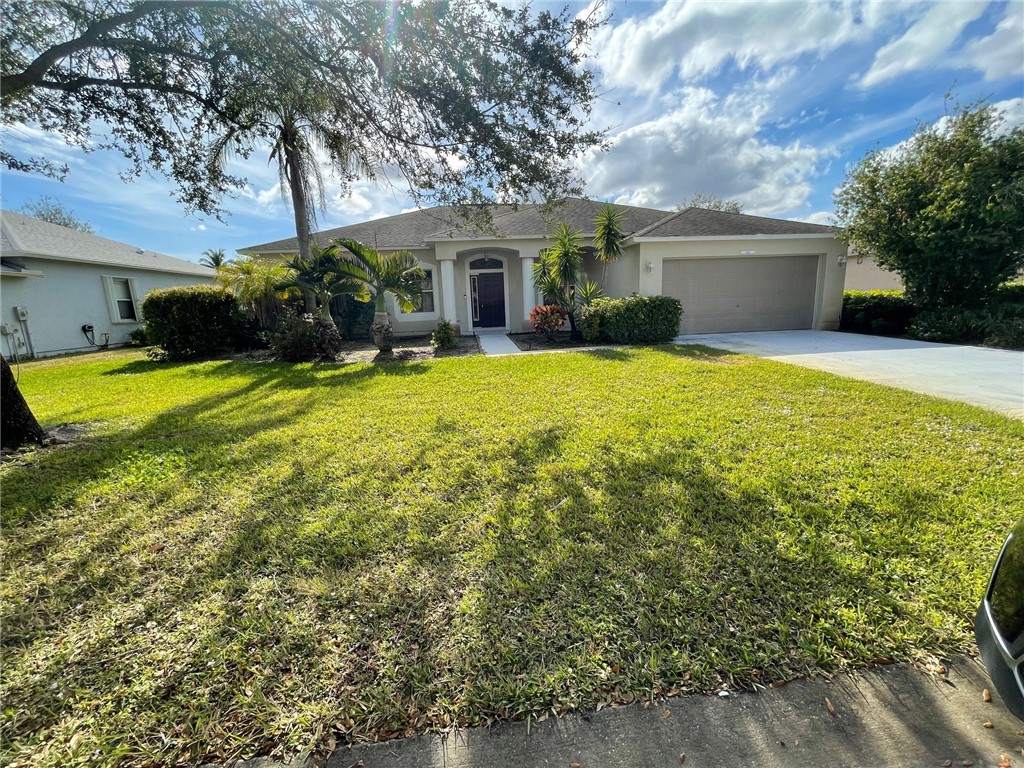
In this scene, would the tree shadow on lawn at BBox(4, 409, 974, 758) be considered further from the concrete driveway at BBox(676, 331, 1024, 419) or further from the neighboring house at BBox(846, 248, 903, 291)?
the neighboring house at BBox(846, 248, 903, 291)

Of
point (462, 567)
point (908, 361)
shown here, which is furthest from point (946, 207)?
point (462, 567)

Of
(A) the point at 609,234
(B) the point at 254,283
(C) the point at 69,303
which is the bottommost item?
(C) the point at 69,303

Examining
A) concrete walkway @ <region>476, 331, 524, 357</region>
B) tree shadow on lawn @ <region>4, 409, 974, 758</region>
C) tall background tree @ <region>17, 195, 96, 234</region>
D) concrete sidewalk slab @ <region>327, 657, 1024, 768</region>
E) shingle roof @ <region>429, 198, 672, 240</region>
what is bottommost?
concrete sidewalk slab @ <region>327, 657, 1024, 768</region>

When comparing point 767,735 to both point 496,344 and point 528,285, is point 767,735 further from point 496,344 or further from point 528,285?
point 528,285

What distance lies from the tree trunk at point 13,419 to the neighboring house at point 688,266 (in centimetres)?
905

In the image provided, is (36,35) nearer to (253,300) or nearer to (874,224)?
(253,300)

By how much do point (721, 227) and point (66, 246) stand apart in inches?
872

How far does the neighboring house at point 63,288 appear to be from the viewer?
12.3 meters

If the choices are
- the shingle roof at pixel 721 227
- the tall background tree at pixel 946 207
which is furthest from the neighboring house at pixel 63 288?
the tall background tree at pixel 946 207

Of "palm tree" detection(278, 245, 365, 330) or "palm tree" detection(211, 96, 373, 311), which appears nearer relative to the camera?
"palm tree" detection(211, 96, 373, 311)

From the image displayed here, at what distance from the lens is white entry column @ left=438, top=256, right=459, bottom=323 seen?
42.3ft

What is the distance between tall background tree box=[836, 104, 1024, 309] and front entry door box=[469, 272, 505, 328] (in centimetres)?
1085

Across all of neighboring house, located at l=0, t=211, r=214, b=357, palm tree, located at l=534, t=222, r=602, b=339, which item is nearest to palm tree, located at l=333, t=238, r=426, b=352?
palm tree, located at l=534, t=222, r=602, b=339

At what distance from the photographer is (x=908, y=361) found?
7977mm
